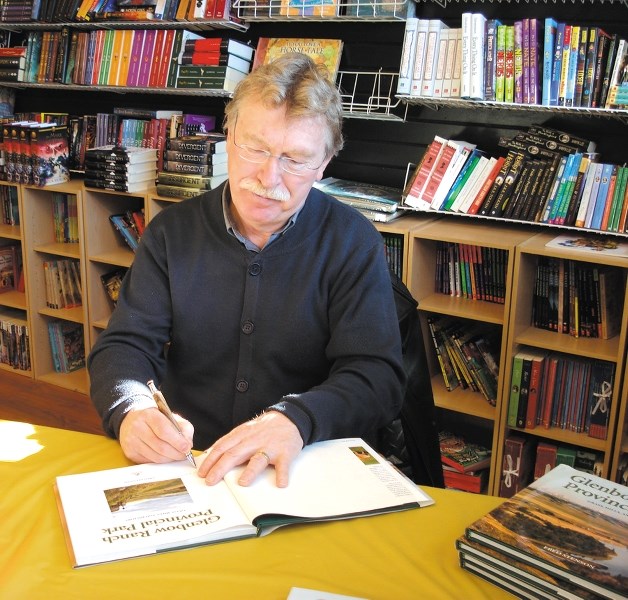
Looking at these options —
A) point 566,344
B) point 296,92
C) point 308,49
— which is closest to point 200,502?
point 296,92

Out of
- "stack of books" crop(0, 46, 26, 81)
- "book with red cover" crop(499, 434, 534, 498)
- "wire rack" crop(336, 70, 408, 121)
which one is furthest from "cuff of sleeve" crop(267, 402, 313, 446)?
"stack of books" crop(0, 46, 26, 81)

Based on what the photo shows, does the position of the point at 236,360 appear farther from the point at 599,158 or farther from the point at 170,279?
the point at 599,158

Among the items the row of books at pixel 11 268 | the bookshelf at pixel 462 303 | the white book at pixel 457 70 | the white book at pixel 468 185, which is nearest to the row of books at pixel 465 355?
the bookshelf at pixel 462 303

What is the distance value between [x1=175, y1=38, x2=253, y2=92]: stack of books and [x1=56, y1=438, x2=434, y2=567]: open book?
2.09m

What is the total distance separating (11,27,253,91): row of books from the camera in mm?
2984

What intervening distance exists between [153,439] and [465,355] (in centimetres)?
161

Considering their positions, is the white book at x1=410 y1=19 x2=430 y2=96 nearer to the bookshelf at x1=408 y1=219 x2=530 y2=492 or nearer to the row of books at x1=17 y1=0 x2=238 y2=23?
the bookshelf at x1=408 y1=219 x2=530 y2=492

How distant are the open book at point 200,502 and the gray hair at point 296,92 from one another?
68cm

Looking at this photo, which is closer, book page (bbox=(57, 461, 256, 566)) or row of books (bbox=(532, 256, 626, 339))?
book page (bbox=(57, 461, 256, 566))

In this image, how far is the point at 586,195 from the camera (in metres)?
2.33

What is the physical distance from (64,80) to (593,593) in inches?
128

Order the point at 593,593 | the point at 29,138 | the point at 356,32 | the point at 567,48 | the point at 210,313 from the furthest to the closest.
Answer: the point at 29,138 < the point at 356,32 < the point at 567,48 < the point at 210,313 < the point at 593,593

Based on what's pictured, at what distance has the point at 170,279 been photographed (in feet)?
5.33

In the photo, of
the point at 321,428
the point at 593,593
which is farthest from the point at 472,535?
the point at 321,428
